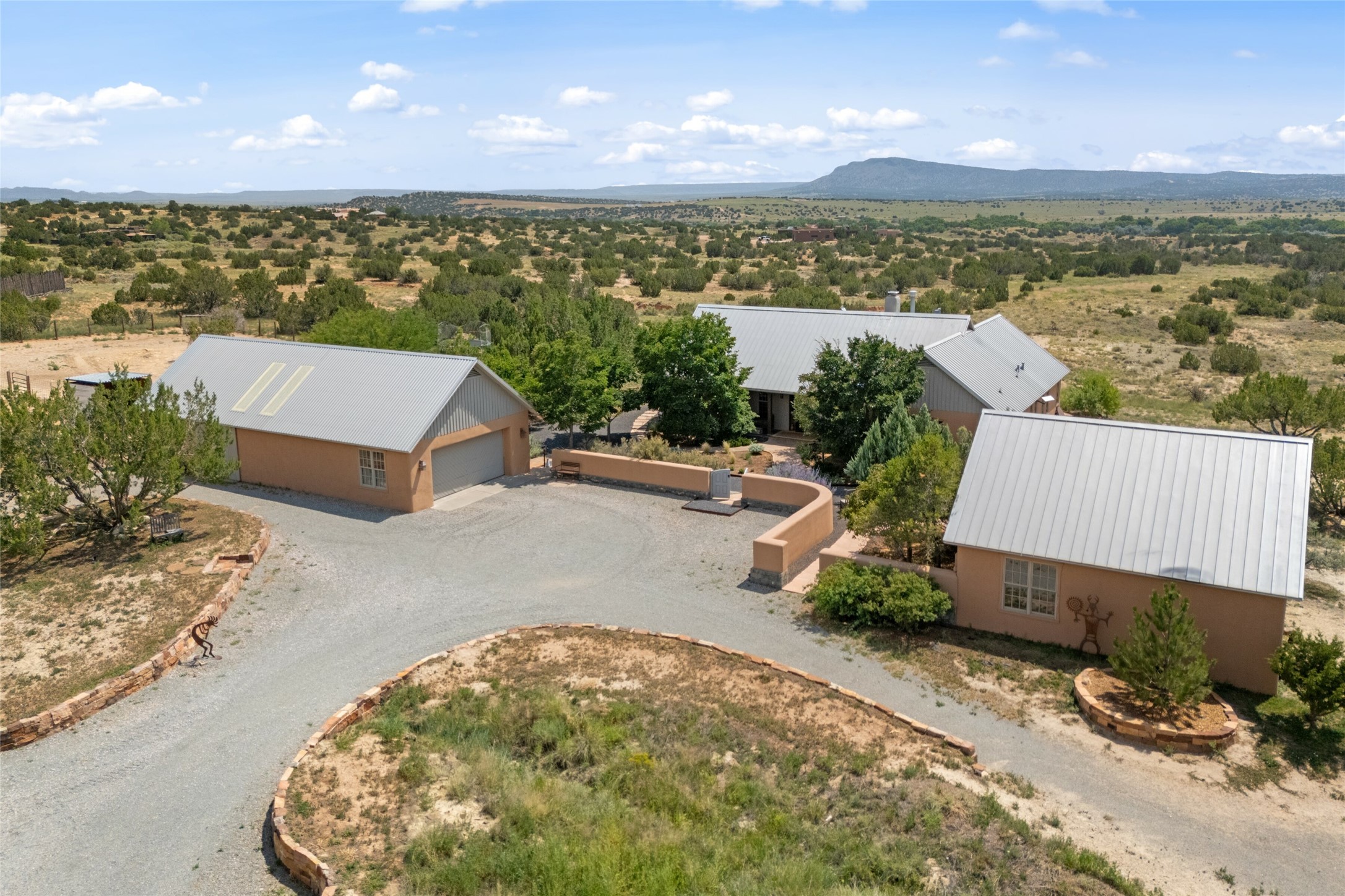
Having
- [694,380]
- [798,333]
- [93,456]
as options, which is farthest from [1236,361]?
[93,456]

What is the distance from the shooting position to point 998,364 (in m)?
31.6

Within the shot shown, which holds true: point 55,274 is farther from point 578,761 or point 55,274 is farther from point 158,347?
point 578,761

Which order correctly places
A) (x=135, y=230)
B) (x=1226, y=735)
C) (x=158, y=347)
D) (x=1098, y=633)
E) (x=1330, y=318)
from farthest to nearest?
(x=135, y=230)
(x=1330, y=318)
(x=158, y=347)
(x=1098, y=633)
(x=1226, y=735)

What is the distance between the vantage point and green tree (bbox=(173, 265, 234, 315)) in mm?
53875

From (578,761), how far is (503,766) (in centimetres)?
103

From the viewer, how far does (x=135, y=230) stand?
8169 cm

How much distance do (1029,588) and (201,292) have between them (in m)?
49.4

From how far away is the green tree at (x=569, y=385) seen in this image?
92.8 ft

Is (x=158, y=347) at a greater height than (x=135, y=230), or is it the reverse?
(x=135, y=230)

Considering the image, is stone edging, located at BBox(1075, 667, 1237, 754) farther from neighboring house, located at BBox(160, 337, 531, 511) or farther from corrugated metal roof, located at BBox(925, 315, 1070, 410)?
neighboring house, located at BBox(160, 337, 531, 511)

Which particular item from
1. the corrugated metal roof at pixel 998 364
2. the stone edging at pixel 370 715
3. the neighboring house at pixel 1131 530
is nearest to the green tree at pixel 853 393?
the corrugated metal roof at pixel 998 364

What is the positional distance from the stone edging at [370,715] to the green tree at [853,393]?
35.8 ft

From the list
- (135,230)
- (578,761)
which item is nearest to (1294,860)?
(578,761)

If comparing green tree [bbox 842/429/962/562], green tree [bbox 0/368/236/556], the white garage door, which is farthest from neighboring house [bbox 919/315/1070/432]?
green tree [bbox 0/368/236/556]
